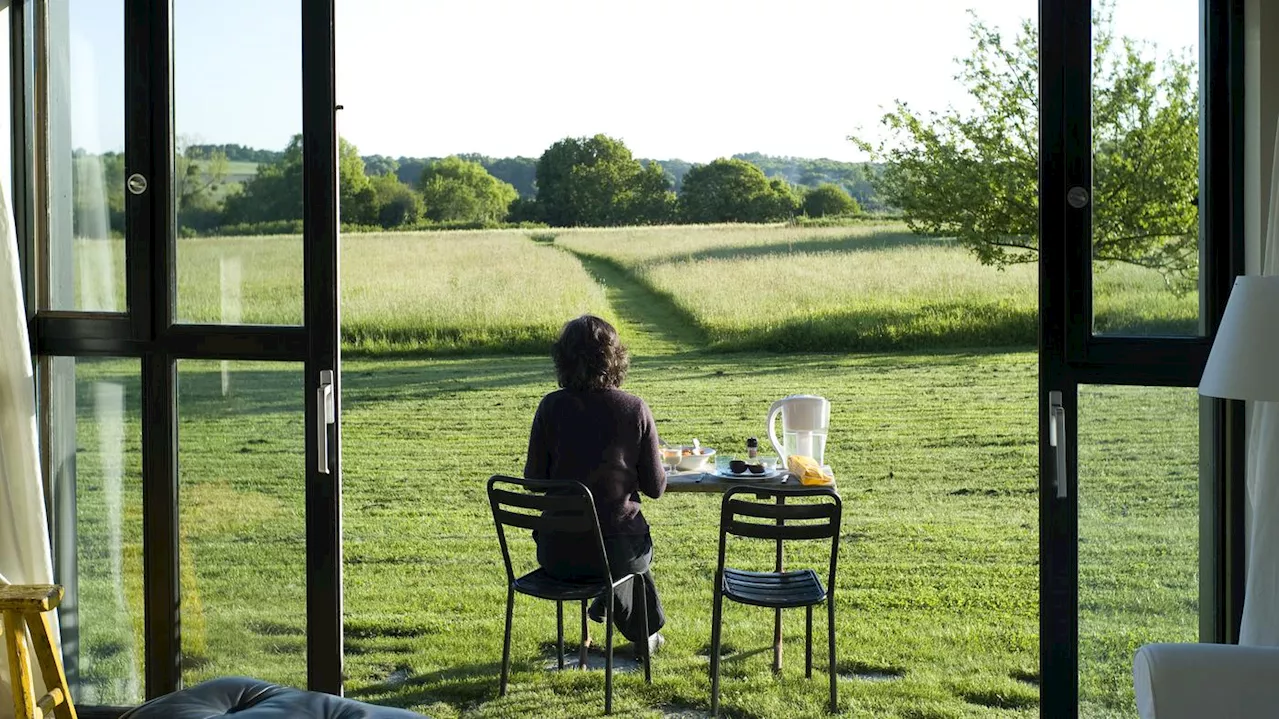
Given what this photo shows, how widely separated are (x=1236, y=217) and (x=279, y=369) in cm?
221

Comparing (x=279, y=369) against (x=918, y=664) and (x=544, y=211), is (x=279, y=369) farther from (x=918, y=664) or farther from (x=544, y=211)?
(x=544, y=211)

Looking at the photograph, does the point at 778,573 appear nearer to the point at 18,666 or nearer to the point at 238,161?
the point at 238,161

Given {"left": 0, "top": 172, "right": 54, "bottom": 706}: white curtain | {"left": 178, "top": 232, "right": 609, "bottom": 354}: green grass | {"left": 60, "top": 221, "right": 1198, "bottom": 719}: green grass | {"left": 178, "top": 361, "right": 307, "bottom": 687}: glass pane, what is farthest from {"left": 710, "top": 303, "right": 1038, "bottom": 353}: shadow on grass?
{"left": 0, "top": 172, "right": 54, "bottom": 706}: white curtain

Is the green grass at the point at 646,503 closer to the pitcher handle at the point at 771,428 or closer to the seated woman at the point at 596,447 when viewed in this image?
the seated woman at the point at 596,447

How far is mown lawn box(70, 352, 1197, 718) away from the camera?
279cm

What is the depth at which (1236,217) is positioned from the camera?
267 centimetres

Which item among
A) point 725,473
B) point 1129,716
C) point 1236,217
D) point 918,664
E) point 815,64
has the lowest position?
point 918,664

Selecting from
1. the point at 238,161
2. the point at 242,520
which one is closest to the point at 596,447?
the point at 242,520

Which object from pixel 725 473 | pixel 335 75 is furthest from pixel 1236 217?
pixel 335 75

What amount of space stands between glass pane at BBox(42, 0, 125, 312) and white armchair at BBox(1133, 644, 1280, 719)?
8.12ft

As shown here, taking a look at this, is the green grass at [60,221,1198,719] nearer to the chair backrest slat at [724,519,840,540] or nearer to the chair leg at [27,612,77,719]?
the chair leg at [27,612,77,719]

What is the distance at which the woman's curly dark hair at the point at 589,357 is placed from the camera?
3553 mm

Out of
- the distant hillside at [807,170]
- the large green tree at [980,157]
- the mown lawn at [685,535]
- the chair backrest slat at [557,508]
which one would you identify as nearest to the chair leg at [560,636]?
the mown lawn at [685,535]

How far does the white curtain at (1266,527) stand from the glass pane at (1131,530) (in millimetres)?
189
